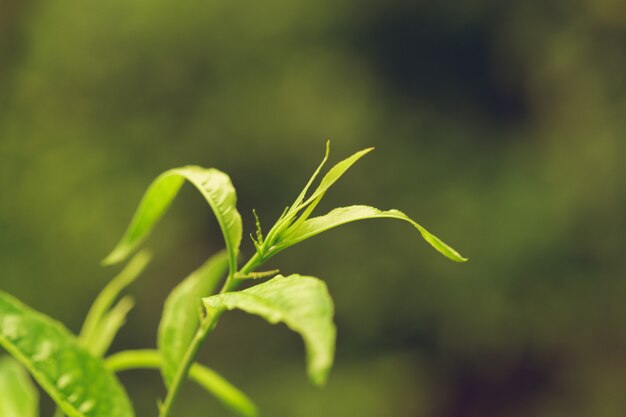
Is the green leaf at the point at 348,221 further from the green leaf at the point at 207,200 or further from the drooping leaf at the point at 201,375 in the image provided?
the drooping leaf at the point at 201,375

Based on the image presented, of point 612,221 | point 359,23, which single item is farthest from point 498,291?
point 359,23

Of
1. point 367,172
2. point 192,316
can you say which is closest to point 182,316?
point 192,316

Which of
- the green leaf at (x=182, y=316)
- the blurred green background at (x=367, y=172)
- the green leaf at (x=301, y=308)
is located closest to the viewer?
the green leaf at (x=301, y=308)

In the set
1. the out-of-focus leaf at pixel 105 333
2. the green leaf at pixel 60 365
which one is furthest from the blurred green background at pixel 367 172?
the green leaf at pixel 60 365

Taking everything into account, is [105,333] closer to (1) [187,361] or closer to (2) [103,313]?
(2) [103,313]

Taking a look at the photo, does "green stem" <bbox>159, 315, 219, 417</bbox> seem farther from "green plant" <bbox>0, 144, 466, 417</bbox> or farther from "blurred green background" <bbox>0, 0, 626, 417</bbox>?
"blurred green background" <bbox>0, 0, 626, 417</bbox>

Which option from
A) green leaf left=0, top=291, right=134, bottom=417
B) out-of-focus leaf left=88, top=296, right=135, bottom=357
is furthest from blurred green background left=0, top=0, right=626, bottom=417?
green leaf left=0, top=291, right=134, bottom=417
